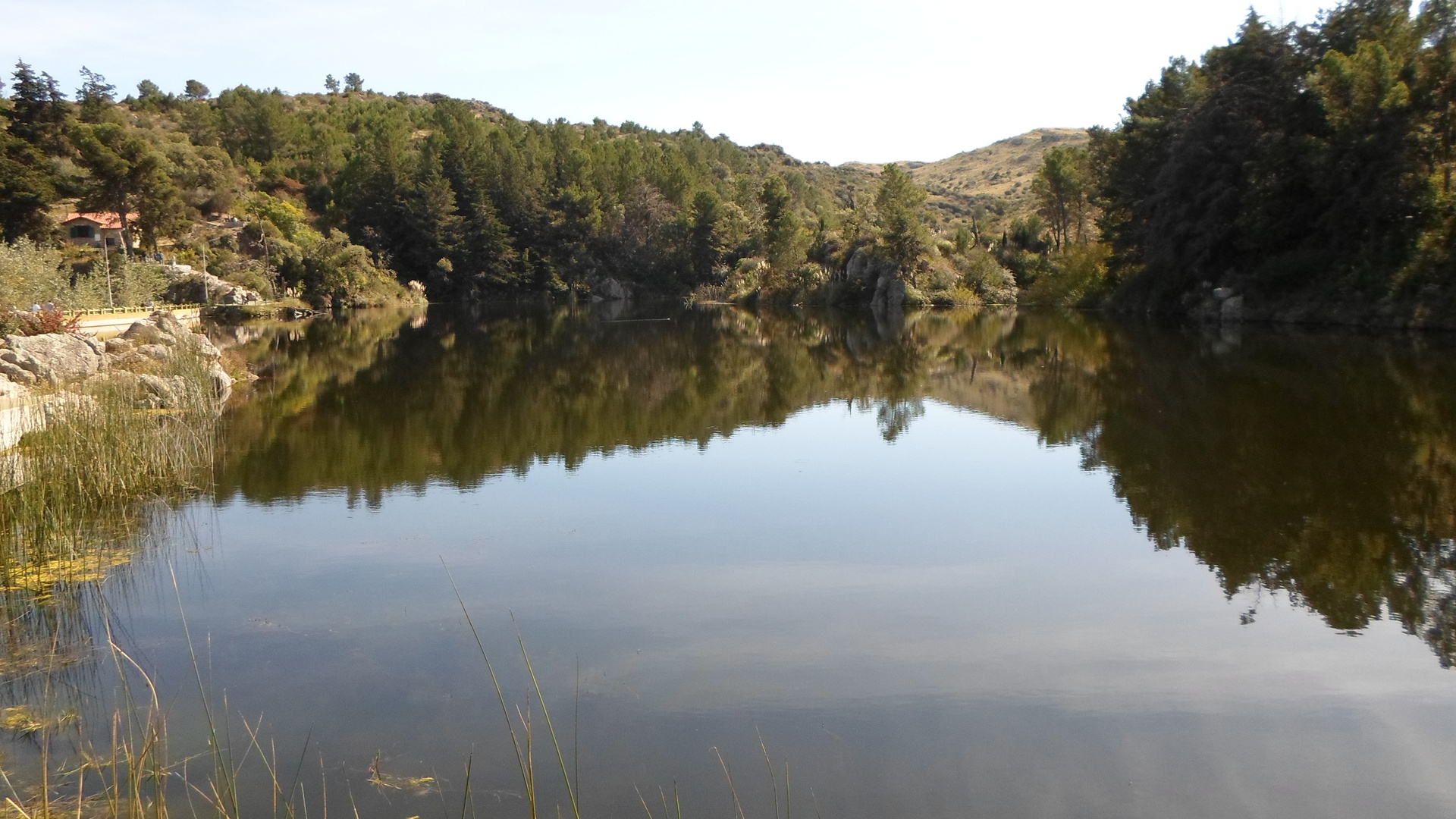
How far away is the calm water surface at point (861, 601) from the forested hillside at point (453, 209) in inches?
1396

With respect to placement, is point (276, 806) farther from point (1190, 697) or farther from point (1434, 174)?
point (1434, 174)

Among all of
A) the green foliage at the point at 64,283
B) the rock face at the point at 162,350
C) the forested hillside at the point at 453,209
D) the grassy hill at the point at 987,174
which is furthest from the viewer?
the grassy hill at the point at 987,174

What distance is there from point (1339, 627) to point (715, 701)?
169 inches

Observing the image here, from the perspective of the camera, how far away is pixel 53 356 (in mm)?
15109

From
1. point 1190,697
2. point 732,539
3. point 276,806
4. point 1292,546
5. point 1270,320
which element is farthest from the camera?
point 1270,320

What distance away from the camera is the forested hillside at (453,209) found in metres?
44.7

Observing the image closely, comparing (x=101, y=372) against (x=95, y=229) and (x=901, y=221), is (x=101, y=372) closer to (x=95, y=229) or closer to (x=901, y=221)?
(x=901, y=221)

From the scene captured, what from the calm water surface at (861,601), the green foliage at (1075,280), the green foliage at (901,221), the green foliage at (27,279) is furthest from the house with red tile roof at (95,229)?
the green foliage at (1075,280)

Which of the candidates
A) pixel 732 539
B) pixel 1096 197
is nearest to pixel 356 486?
pixel 732 539

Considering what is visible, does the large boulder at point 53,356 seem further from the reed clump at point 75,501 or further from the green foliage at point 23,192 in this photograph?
the green foliage at point 23,192

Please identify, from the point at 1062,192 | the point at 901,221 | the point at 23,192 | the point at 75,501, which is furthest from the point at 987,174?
the point at 75,501

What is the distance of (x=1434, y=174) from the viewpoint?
88.7ft

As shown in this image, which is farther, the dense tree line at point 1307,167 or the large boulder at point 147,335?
the dense tree line at point 1307,167

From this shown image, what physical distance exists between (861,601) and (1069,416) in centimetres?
973
